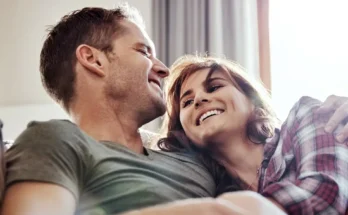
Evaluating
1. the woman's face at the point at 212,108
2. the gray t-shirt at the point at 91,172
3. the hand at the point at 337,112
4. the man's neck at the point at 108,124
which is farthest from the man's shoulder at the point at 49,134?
the hand at the point at 337,112

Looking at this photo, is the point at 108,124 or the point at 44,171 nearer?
the point at 44,171

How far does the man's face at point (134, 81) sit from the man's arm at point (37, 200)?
379 millimetres

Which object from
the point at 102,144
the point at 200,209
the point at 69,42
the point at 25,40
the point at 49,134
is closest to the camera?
the point at 200,209

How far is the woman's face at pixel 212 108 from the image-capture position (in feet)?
3.63

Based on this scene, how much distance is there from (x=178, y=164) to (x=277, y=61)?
36.6 inches

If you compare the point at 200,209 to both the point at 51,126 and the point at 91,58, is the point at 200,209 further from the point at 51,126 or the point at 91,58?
the point at 91,58

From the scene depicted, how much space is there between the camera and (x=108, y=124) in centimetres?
115

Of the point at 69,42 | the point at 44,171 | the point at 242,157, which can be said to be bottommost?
the point at 242,157

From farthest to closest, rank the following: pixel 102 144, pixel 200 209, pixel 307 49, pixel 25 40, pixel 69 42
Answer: pixel 25 40
pixel 307 49
pixel 69 42
pixel 102 144
pixel 200 209

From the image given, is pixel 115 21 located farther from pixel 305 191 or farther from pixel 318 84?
pixel 318 84

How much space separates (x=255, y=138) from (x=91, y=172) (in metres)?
0.36

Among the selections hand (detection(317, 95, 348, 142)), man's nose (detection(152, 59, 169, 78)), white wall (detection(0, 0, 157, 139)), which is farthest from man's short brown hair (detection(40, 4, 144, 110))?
white wall (detection(0, 0, 157, 139))

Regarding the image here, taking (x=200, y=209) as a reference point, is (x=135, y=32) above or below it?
above

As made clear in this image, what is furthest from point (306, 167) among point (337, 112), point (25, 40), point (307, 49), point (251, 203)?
point (25, 40)
